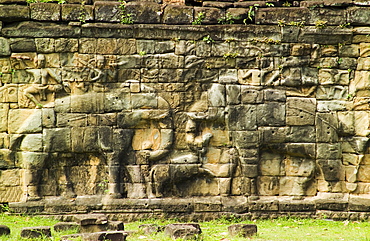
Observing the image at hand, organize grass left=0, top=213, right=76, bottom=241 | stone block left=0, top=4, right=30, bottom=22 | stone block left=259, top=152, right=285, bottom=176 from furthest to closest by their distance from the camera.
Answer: stone block left=259, top=152, right=285, bottom=176, stone block left=0, top=4, right=30, bottom=22, grass left=0, top=213, right=76, bottom=241

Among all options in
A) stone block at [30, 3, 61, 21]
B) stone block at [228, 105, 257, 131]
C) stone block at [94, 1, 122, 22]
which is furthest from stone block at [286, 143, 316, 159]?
stone block at [30, 3, 61, 21]

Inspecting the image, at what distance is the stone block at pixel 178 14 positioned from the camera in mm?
11344

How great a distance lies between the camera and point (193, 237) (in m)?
9.15

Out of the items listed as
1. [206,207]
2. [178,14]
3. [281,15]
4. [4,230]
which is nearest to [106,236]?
[4,230]

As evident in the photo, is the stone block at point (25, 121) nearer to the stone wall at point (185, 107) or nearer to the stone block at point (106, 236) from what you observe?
the stone wall at point (185, 107)

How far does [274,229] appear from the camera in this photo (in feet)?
34.7

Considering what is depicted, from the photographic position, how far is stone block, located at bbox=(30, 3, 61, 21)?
11.2m

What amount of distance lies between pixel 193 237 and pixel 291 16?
5449mm

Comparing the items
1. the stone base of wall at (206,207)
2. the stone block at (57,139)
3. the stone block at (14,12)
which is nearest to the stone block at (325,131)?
the stone base of wall at (206,207)

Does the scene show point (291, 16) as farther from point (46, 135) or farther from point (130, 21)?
point (46, 135)

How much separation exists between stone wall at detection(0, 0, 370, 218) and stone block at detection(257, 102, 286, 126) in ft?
0.07

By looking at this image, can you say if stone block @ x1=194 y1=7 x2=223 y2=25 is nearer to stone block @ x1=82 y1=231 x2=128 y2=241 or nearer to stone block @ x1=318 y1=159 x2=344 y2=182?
stone block @ x1=318 y1=159 x2=344 y2=182

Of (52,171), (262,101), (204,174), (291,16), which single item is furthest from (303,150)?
(52,171)

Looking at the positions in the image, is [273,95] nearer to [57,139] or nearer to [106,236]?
[57,139]
